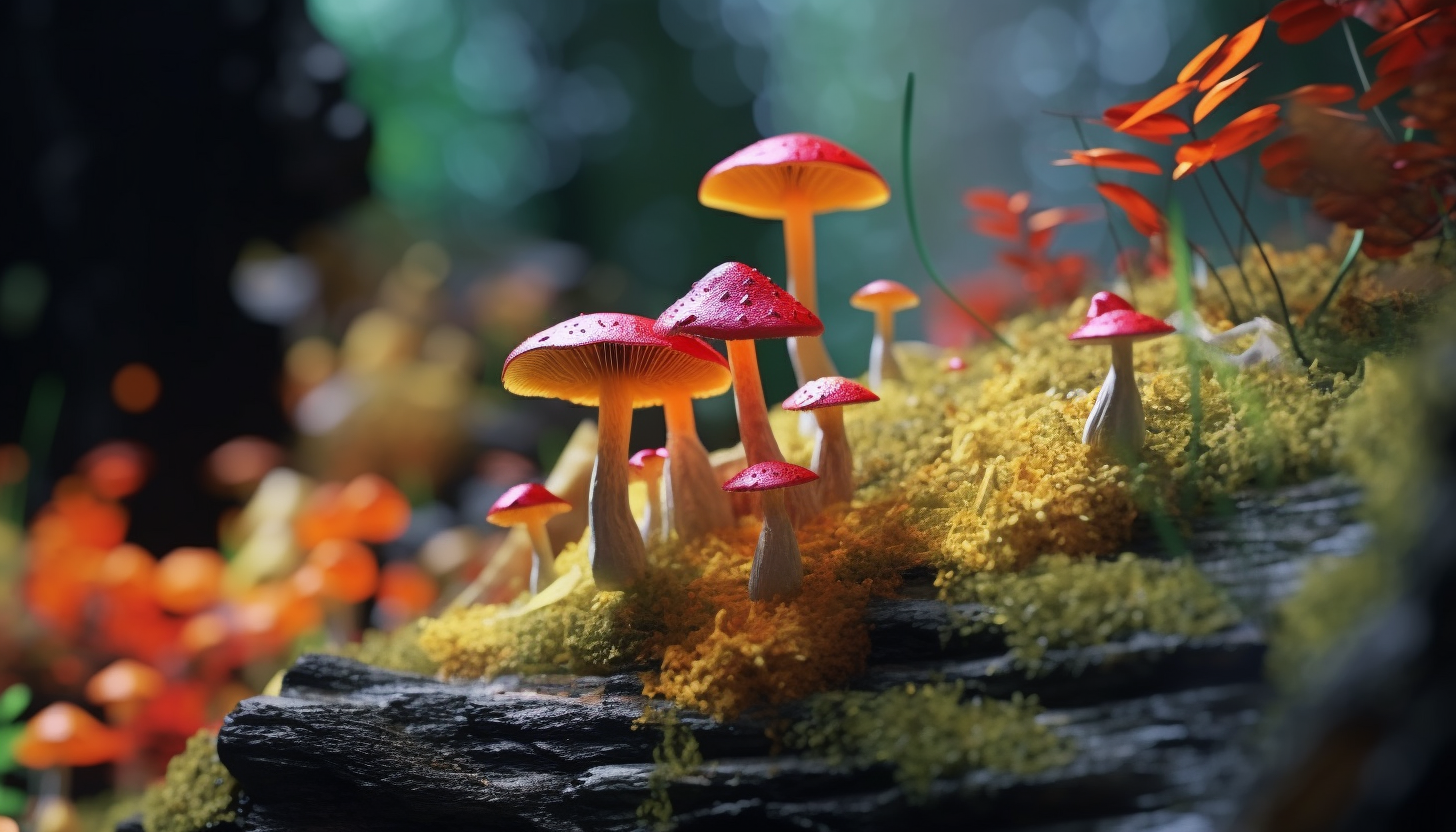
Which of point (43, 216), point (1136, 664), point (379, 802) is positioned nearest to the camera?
point (1136, 664)

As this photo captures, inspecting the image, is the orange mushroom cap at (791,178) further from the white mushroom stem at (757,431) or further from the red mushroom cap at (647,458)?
the red mushroom cap at (647,458)

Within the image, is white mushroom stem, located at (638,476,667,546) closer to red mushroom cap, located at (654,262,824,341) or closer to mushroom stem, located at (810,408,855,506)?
mushroom stem, located at (810,408,855,506)

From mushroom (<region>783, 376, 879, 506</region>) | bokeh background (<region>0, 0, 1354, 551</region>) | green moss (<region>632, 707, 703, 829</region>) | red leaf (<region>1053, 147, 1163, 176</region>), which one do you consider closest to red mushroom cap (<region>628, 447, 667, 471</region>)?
mushroom (<region>783, 376, 879, 506</region>)

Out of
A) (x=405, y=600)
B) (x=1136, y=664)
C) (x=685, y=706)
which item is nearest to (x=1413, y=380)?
(x=1136, y=664)

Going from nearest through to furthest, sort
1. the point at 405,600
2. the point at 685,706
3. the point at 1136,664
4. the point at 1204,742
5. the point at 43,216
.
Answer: the point at 1204,742 → the point at 1136,664 → the point at 685,706 → the point at 405,600 → the point at 43,216

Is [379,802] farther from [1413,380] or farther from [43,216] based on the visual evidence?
[43,216]

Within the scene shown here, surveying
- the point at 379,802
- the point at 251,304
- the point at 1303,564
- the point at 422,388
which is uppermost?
the point at 251,304

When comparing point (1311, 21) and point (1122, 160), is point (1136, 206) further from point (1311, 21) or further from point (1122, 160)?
point (1311, 21)

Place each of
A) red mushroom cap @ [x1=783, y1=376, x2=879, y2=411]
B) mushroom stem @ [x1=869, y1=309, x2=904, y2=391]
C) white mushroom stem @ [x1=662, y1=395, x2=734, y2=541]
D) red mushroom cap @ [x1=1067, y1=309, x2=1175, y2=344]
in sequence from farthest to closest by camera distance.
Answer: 1. mushroom stem @ [x1=869, y1=309, x2=904, y2=391]
2. white mushroom stem @ [x1=662, y1=395, x2=734, y2=541]
3. red mushroom cap @ [x1=783, y1=376, x2=879, y2=411]
4. red mushroom cap @ [x1=1067, y1=309, x2=1175, y2=344]

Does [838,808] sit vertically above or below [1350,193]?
below
